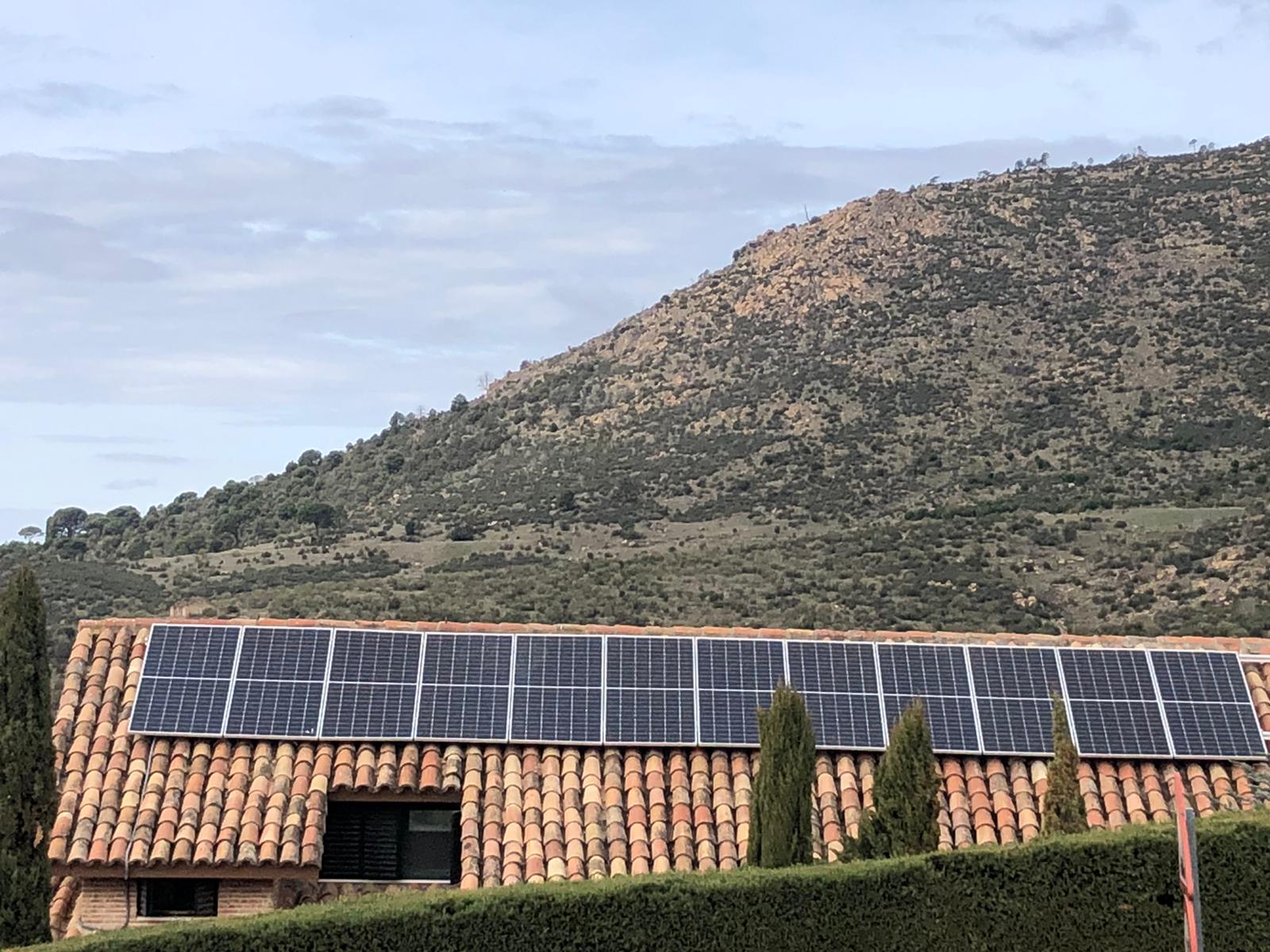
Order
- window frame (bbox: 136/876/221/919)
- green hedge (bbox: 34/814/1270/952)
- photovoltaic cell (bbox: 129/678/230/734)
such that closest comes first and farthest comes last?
green hedge (bbox: 34/814/1270/952) → window frame (bbox: 136/876/221/919) → photovoltaic cell (bbox: 129/678/230/734)

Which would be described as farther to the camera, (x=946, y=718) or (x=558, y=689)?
(x=558, y=689)

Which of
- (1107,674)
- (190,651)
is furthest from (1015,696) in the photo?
(190,651)

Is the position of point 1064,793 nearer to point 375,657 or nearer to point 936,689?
point 936,689

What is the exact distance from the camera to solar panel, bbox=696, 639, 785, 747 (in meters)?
17.8

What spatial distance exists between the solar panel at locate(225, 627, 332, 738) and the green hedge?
5498mm

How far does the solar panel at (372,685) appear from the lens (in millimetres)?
17766

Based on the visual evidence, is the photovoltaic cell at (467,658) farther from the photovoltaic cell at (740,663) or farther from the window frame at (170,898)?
the window frame at (170,898)

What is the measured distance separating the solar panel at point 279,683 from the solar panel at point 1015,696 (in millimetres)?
7650

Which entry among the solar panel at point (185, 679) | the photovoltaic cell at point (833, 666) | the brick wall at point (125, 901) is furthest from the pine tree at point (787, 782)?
the solar panel at point (185, 679)

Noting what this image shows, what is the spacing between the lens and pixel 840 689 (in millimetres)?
18250

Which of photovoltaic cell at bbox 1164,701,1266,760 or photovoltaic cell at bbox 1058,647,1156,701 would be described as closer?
photovoltaic cell at bbox 1164,701,1266,760

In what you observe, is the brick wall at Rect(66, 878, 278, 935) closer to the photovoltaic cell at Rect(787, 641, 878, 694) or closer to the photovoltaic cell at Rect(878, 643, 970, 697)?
the photovoltaic cell at Rect(787, 641, 878, 694)

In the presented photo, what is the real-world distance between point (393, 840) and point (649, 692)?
3.35m

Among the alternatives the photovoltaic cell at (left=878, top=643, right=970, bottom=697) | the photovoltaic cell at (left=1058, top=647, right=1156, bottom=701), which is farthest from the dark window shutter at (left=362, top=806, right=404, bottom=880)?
the photovoltaic cell at (left=1058, top=647, right=1156, bottom=701)
